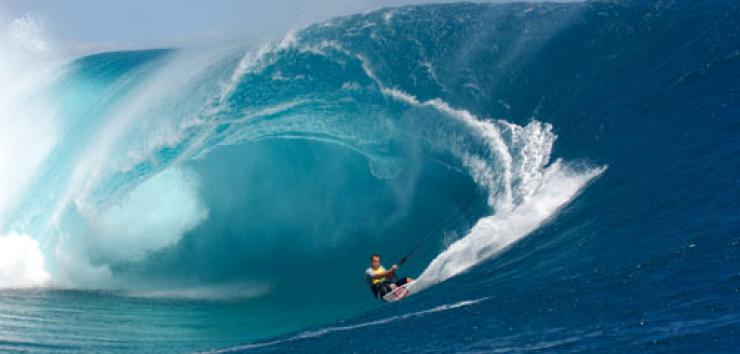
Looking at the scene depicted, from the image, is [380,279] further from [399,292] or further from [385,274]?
[399,292]

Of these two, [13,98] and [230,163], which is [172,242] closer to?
[230,163]

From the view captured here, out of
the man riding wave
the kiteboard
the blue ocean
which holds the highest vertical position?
the blue ocean

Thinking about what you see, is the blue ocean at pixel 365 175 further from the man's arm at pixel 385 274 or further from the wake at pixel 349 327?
the man's arm at pixel 385 274

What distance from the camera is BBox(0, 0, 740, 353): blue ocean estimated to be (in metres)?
13.1

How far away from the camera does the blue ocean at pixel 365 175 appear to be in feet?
42.9

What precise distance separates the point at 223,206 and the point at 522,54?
9793mm

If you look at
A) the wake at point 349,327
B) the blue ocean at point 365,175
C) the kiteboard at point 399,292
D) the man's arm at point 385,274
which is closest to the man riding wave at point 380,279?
the man's arm at point 385,274

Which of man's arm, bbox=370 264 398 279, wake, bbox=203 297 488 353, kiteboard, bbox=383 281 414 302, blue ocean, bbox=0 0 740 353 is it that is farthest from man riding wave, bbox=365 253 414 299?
wake, bbox=203 297 488 353

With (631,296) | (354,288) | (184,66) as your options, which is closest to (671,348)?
(631,296)

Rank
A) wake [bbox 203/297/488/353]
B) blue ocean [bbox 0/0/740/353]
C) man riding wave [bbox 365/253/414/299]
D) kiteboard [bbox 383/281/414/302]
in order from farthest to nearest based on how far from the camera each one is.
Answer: man riding wave [bbox 365/253/414/299] → kiteboard [bbox 383/281/414/302] → blue ocean [bbox 0/0/740/353] → wake [bbox 203/297/488/353]

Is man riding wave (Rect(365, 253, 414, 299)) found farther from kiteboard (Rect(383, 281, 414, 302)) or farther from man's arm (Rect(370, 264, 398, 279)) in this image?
kiteboard (Rect(383, 281, 414, 302))

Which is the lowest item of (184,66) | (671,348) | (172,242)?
(671,348)

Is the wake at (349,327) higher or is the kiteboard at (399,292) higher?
the kiteboard at (399,292)

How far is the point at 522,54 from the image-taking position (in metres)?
21.3
